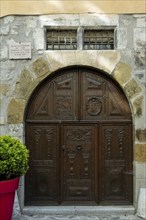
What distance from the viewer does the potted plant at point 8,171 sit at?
417 centimetres

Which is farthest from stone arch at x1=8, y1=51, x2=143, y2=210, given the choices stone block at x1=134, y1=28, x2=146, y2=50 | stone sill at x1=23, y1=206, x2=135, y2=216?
stone sill at x1=23, y1=206, x2=135, y2=216

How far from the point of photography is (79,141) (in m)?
5.25

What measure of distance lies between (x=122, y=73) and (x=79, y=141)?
116 cm

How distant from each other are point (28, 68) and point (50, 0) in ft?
3.33

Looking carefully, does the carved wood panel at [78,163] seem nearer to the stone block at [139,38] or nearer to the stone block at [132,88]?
the stone block at [132,88]

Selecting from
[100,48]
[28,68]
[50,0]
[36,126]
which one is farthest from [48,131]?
[50,0]

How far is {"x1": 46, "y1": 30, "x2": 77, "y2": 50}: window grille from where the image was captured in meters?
5.25

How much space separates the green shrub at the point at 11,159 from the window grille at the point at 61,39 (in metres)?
1.63

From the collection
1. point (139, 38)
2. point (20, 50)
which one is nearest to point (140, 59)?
point (139, 38)

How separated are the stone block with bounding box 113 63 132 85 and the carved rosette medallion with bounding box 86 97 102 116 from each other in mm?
436

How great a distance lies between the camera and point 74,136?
17.2 feet

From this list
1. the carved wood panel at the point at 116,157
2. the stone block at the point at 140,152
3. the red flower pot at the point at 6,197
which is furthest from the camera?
the carved wood panel at the point at 116,157

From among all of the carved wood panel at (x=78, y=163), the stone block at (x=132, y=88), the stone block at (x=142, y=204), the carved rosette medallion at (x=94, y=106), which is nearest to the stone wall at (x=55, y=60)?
the stone block at (x=132, y=88)

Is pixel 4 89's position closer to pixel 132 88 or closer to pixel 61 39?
pixel 61 39
